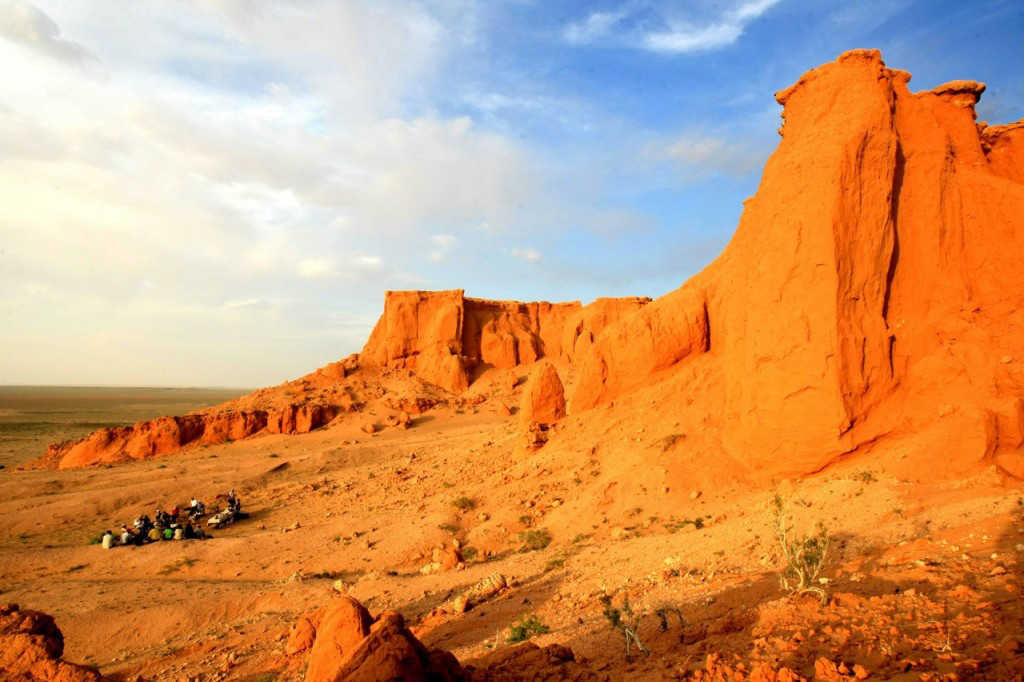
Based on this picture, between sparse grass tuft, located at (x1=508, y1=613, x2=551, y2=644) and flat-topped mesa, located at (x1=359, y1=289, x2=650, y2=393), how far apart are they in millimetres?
31388

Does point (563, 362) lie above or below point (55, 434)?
above

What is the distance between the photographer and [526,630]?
6.59 m

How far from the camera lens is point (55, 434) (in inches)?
1561

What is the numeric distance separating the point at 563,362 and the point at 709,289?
28167mm

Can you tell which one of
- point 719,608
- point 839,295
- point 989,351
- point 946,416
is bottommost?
point 719,608

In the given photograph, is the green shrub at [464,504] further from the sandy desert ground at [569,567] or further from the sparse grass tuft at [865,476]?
the sparse grass tuft at [865,476]


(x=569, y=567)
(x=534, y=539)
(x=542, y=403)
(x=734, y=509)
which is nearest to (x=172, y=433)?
(x=542, y=403)

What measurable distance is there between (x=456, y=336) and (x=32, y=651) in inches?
1380

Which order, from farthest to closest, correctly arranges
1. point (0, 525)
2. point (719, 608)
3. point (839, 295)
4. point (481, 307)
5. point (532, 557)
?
point (481, 307) → point (0, 525) → point (532, 557) → point (839, 295) → point (719, 608)

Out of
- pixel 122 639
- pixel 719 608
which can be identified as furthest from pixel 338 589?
pixel 719 608

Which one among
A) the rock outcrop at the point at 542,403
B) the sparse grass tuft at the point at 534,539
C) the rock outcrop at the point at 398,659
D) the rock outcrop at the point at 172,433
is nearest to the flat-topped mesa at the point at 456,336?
the rock outcrop at the point at 172,433

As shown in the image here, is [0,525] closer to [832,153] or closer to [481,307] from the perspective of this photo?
[832,153]

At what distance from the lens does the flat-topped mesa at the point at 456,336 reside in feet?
128

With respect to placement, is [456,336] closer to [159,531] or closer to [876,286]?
[159,531]
